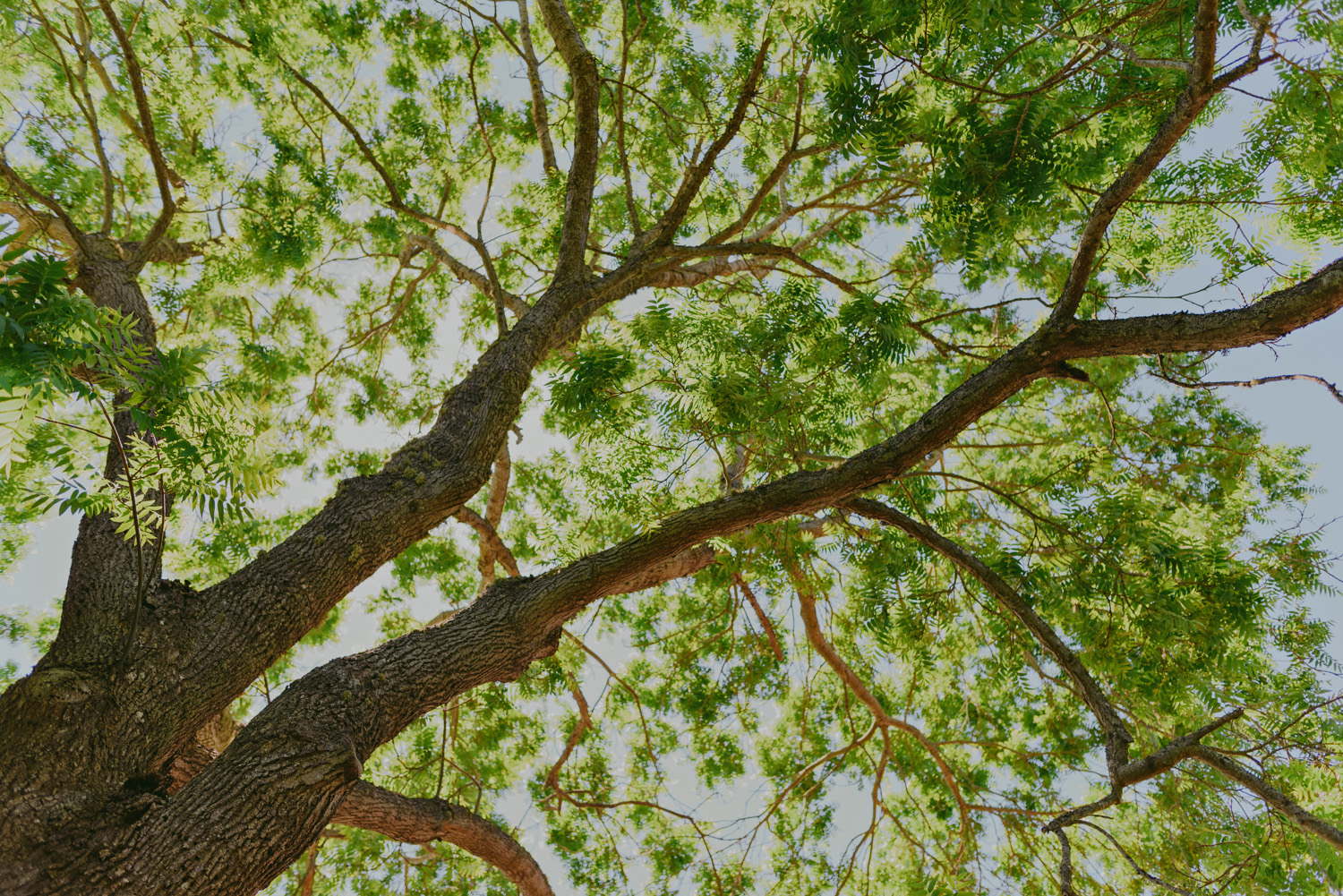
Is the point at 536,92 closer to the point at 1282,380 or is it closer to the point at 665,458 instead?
the point at 665,458

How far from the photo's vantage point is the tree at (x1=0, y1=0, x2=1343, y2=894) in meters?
2.25

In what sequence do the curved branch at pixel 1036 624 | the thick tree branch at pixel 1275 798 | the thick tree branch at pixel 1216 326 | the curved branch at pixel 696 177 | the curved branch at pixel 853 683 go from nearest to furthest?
the thick tree branch at pixel 1275 798, the thick tree branch at pixel 1216 326, the curved branch at pixel 1036 624, the curved branch at pixel 696 177, the curved branch at pixel 853 683

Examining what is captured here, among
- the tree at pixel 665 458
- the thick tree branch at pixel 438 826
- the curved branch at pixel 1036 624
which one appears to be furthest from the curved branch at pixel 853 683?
the thick tree branch at pixel 438 826

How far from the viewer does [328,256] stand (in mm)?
6820

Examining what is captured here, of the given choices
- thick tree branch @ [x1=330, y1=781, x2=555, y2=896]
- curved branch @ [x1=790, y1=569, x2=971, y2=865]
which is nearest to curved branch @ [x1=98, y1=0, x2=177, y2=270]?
thick tree branch @ [x1=330, y1=781, x2=555, y2=896]

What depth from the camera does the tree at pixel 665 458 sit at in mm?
2254

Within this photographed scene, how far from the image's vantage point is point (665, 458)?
11.1 feet

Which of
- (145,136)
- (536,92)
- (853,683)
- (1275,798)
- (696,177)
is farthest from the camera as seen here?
(536,92)

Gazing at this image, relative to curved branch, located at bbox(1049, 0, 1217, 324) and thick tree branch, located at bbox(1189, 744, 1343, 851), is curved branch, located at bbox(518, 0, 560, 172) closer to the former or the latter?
curved branch, located at bbox(1049, 0, 1217, 324)

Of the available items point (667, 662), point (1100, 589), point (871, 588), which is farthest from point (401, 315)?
point (1100, 589)

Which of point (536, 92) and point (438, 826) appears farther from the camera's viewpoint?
point (536, 92)

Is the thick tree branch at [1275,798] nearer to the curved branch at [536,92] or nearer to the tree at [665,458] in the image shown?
the tree at [665,458]

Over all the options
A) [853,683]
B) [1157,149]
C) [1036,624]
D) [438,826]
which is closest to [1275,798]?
[1036,624]

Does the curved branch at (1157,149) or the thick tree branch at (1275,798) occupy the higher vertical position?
the curved branch at (1157,149)
